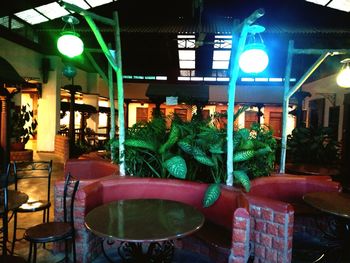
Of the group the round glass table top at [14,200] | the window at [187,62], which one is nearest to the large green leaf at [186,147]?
the round glass table top at [14,200]

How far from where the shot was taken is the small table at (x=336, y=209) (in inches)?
99.6

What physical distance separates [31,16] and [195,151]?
292 inches

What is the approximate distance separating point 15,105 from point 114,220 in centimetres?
771

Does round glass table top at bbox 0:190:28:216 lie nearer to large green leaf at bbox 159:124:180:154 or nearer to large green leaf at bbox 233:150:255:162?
large green leaf at bbox 159:124:180:154

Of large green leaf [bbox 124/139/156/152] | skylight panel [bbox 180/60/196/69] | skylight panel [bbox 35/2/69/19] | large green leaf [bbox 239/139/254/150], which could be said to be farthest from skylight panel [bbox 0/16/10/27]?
skylight panel [bbox 180/60/196/69]

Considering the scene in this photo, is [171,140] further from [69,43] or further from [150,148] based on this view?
[69,43]

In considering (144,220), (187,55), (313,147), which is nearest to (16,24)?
(187,55)

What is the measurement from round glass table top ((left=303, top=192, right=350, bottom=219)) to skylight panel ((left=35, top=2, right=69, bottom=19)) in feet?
25.8

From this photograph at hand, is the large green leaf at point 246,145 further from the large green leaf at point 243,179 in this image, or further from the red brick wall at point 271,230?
the red brick wall at point 271,230

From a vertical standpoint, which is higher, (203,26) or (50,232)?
(203,26)

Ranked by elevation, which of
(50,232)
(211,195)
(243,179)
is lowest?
(50,232)

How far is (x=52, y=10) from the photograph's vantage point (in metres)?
8.02

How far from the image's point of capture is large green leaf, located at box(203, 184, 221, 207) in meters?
2.65

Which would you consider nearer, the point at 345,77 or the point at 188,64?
the point at 345,77
